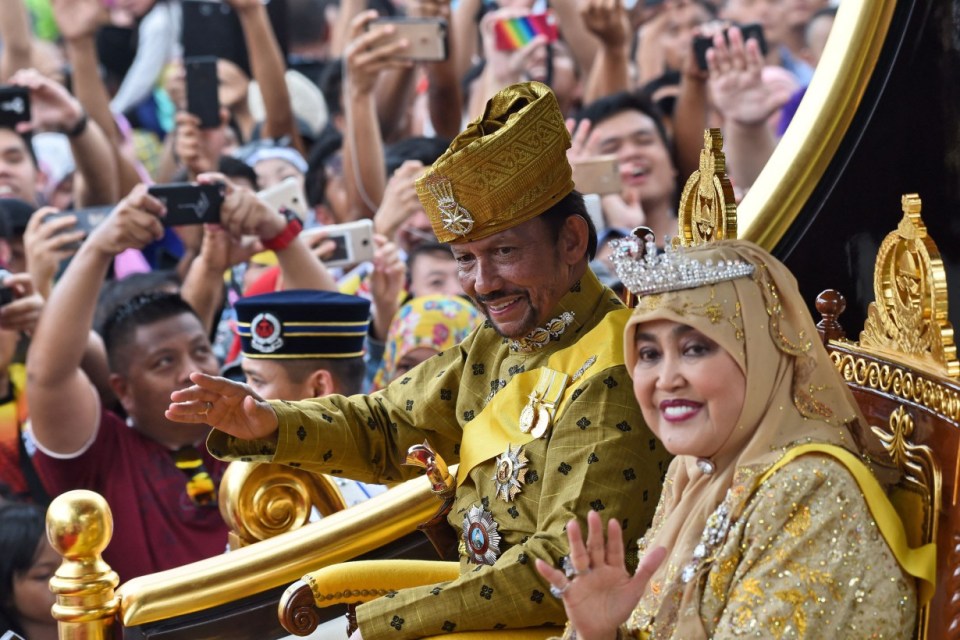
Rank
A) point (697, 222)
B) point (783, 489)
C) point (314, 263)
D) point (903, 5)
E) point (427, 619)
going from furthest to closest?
point (314, 263)
point (903, 5)
point (697, 222)
point (427, 619)
point (783, 489)

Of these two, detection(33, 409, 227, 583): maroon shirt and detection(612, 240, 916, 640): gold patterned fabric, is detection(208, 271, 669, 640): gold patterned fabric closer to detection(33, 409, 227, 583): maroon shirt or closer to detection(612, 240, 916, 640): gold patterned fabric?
detection(612, 240, 916, 640): gold patterned fabric

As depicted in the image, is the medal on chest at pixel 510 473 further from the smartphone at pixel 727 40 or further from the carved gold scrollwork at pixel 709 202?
the smartphone at pixel 727 40

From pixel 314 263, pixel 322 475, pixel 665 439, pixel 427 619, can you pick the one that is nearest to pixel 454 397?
pixel 322 475

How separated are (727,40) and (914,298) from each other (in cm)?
347

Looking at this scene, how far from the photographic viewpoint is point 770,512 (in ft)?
4.92

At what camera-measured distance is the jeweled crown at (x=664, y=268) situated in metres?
1.56

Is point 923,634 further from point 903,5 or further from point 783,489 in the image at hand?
point 903,5

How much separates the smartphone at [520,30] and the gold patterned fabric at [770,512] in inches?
151

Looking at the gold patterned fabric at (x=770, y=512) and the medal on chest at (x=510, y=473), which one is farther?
the medal on chest at (x=510, y=473)

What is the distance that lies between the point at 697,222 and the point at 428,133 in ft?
11.5

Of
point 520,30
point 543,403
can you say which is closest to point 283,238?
point 520,30

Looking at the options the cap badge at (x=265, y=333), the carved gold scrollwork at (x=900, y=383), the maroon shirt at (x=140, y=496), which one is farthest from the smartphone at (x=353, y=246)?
the carved gold scrollwork at (x=900, y=383)

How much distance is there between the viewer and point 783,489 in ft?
4.93

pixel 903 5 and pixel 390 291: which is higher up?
pixel 903 5
